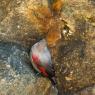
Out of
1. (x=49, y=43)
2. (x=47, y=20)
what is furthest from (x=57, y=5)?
(x=49, y=43)

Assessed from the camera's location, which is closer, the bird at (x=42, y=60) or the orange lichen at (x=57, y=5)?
the orange lichen at (x=57, y=5)

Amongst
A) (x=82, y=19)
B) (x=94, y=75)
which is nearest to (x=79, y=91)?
(x=94, y=75)

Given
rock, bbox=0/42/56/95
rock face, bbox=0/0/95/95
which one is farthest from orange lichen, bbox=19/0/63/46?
rock, bbox=0/42/56/95

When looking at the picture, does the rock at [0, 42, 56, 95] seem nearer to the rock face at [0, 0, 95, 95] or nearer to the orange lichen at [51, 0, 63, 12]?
the rock face at [0, 0, 95, 95]

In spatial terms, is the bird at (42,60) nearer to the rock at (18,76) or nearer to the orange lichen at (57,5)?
the rock at (18,76)

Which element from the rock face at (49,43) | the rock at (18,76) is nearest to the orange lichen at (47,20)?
the rock face at (49,43)

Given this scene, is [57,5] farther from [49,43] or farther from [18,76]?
[18,76]
